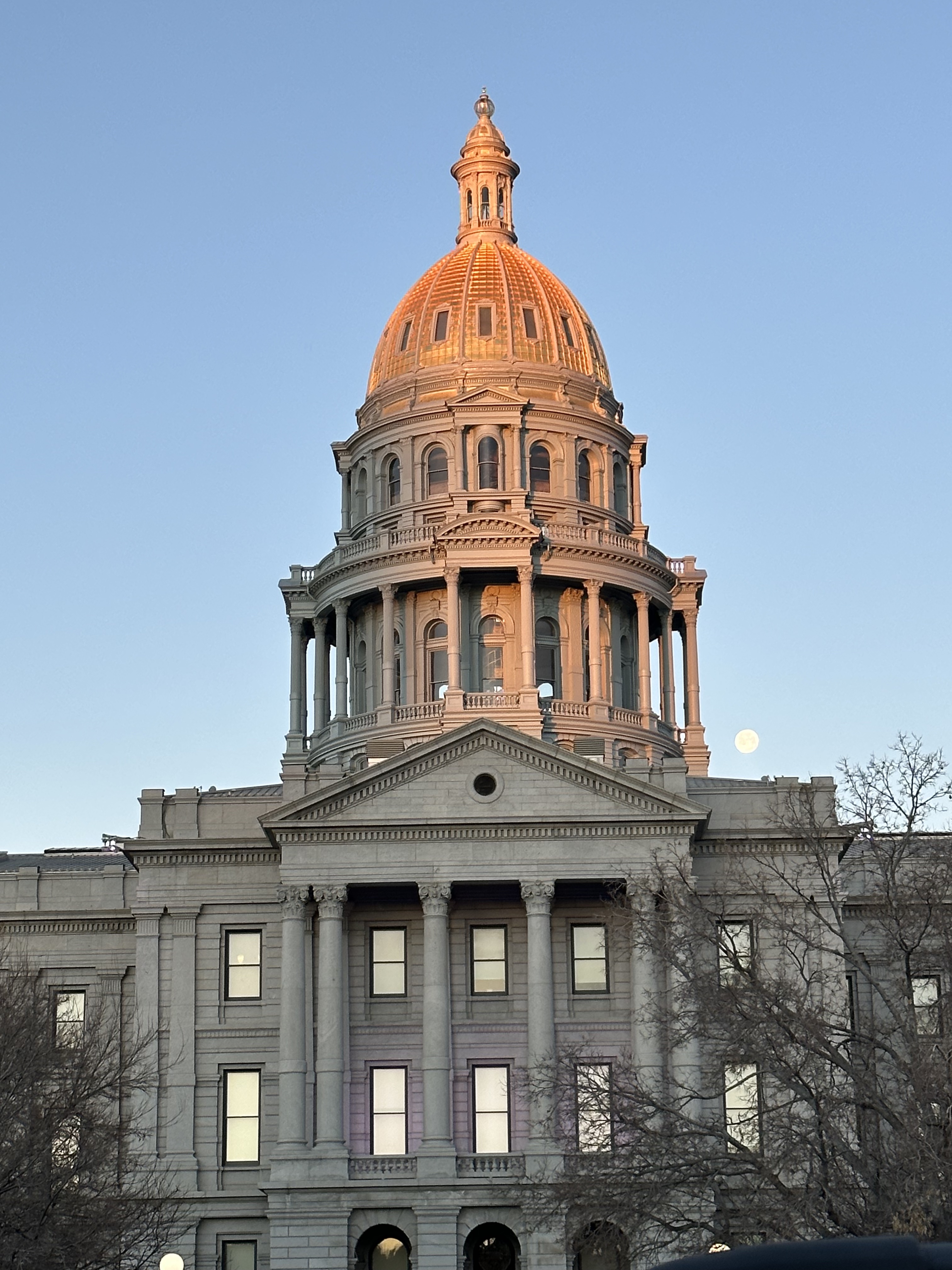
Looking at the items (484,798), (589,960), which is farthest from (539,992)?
(484,798)

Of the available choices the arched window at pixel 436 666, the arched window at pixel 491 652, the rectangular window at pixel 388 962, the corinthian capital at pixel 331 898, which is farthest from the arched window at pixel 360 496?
the corinthian capital at pixel 331 898

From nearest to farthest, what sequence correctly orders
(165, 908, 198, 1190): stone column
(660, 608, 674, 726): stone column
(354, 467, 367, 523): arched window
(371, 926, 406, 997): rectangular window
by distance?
(165, 908, 198, 1190): stone column < (371, 926, 406, 997): rectangular window < (660, 608, 674, 726): stone column < (354, 467, 367, 523): arched window

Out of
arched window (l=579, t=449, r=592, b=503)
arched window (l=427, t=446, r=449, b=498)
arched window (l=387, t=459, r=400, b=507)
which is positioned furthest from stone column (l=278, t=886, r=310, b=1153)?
arched window (l=579, t=449, r=592, b=503)

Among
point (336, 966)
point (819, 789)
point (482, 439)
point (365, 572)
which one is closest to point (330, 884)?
point (336, 966)

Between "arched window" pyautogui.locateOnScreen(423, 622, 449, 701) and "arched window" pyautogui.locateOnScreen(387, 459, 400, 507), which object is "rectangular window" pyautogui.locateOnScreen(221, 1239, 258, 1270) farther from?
"arched window" pyautogui.locateOnScreen(387, 459, 400, 507)

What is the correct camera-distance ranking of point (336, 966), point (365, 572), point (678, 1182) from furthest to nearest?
point (365, 572) → point (336, 966) → point (678, 1182)

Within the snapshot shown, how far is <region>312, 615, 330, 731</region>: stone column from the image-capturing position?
77.1 metres

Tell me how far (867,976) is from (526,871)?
21819 millimetres

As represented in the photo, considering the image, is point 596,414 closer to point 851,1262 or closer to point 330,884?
point 330,884

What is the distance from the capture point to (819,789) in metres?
60.6

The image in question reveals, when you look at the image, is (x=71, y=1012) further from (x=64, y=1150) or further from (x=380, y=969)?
(x=64, y=1150)

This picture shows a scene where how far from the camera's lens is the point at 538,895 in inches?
2226

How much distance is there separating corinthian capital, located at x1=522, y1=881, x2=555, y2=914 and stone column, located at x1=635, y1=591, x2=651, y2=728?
20.1 meters

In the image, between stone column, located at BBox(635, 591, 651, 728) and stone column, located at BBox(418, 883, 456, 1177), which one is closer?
stone column, located at BBox(418, 883, 456, 1177)
